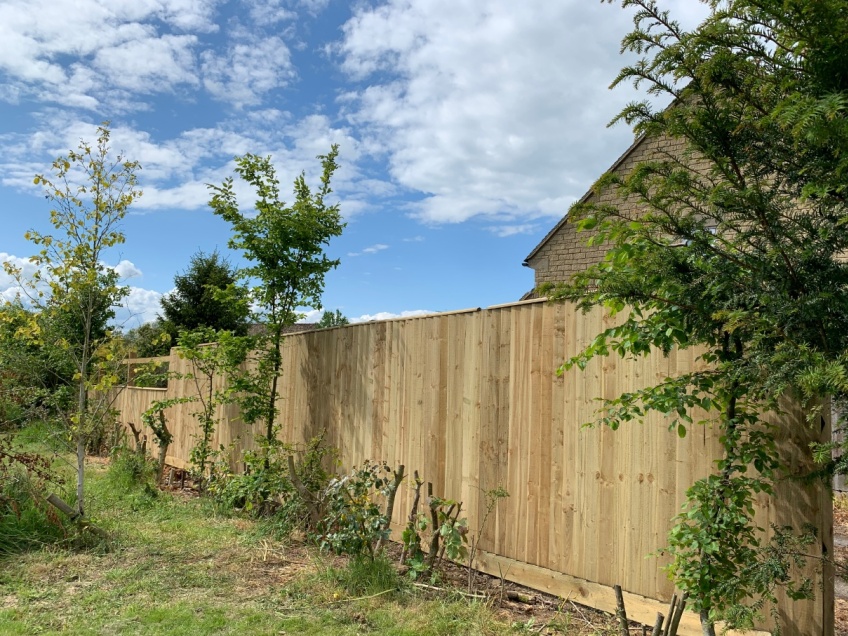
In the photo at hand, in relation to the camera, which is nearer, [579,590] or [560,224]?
[579,590]

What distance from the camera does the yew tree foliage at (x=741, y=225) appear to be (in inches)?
77.7

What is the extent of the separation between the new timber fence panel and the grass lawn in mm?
470

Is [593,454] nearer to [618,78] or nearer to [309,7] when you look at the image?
[618,78]

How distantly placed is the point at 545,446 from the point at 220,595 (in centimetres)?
230

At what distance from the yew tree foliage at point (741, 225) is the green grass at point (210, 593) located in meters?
1.76

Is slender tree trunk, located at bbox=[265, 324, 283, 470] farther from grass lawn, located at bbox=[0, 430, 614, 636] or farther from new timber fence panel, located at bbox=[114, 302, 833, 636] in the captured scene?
grass lawn, located at bbox=[0, 430, 614, 636]

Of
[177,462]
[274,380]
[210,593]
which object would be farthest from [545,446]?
[177,462]

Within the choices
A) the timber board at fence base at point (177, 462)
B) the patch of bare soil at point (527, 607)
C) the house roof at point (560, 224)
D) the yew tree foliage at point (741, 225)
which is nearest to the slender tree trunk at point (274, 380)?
the timber board at fence base at point (177, 462)

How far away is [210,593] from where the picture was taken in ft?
13.9

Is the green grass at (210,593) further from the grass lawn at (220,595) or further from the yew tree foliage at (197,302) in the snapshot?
the yew tree foliage at (197,302)

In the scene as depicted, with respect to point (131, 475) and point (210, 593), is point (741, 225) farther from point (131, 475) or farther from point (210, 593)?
point (131, 475)

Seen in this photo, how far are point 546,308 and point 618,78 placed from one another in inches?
78.3

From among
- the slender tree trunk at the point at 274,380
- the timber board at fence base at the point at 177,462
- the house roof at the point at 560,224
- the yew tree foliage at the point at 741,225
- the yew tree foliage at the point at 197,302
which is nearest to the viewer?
the yew tree foliage at the point at 741,225

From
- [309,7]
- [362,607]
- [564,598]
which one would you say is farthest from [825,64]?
[309,7]
